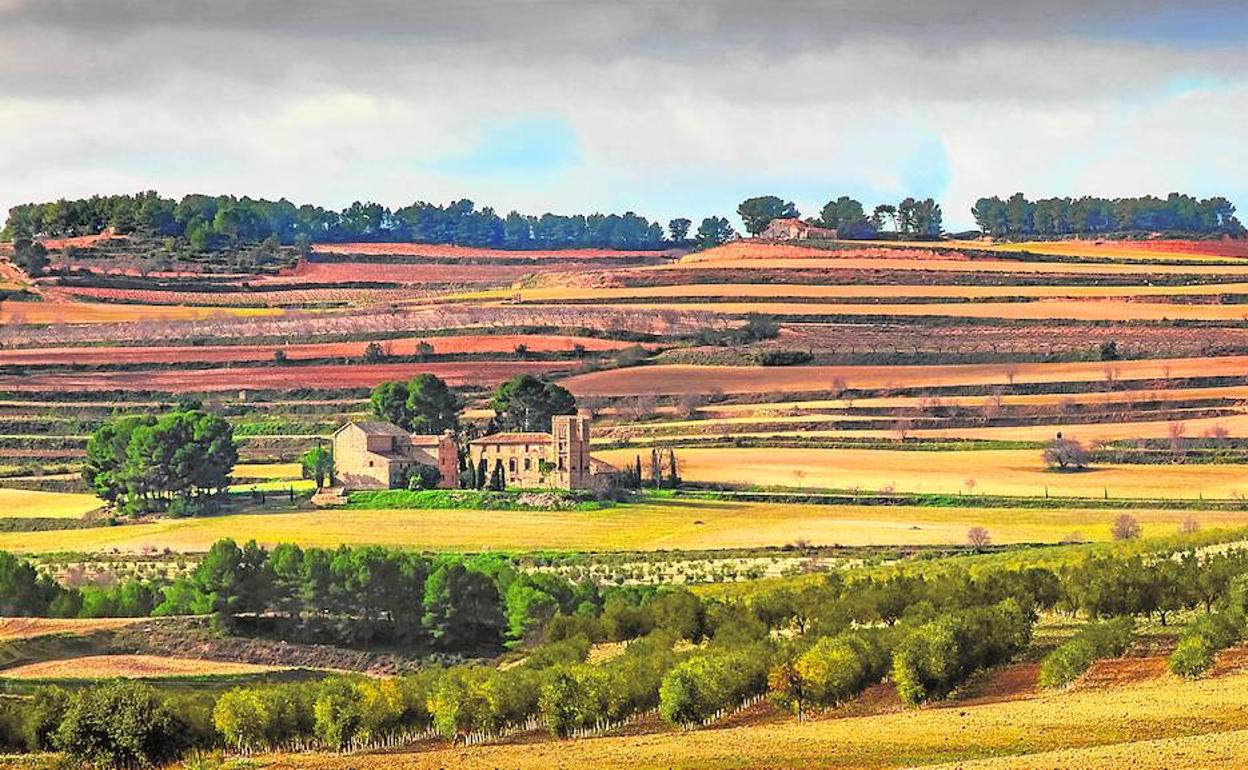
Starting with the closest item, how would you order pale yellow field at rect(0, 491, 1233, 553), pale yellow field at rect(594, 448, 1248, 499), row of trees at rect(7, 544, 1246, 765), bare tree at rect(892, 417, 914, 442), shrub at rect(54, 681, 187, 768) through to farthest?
shrub at rect(54, 681, 187, 768) < row of trees at rect(7, 544, 1246, 765) < pale yellow field at rect(0, 491, 1233, 553) < pale yellow field at rect(594, 448, 1248, 499) < bare tree at rect(892, 417, 914, 442)

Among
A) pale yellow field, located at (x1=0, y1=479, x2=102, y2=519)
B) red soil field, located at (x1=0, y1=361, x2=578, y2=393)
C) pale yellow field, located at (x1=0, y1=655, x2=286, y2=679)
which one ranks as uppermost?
red soil field, located at (x1=0, y1=361, x2=578, y2=393)

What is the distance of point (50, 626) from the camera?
96.3 m

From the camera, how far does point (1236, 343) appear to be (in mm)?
169875

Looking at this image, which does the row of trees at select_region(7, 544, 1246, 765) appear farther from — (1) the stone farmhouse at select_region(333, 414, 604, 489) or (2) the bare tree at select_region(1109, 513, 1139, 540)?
(1) the stone farmhouse at select_region(333, 414, 604, 489)

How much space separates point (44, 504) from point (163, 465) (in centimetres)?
761

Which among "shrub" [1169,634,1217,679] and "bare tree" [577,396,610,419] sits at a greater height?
"bare tree" [577,396,610,419]

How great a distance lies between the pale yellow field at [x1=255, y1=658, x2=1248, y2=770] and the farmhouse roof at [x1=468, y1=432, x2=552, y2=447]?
74181 millimetres

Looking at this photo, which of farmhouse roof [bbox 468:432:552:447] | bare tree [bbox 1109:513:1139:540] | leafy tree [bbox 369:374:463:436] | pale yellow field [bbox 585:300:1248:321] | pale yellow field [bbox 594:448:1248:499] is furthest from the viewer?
pale yellow field [bbox 585:300:1248:321]

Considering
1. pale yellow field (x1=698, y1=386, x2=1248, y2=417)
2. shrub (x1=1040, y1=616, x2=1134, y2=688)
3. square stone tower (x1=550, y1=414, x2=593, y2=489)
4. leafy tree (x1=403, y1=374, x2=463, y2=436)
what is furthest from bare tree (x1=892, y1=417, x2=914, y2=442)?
shrub (x1=1040, y1=616, x2=1134, y2=688)

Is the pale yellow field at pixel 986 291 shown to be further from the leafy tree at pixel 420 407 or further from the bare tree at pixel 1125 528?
the bare tree at pixel 1125 528

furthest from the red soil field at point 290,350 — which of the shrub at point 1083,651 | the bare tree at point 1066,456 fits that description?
the shrub at point 1083,651

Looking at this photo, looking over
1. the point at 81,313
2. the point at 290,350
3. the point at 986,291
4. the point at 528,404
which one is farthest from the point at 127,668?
the point at 986,291

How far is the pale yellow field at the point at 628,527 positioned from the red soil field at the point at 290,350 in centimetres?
4677

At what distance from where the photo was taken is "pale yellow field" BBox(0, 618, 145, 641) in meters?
94.4
